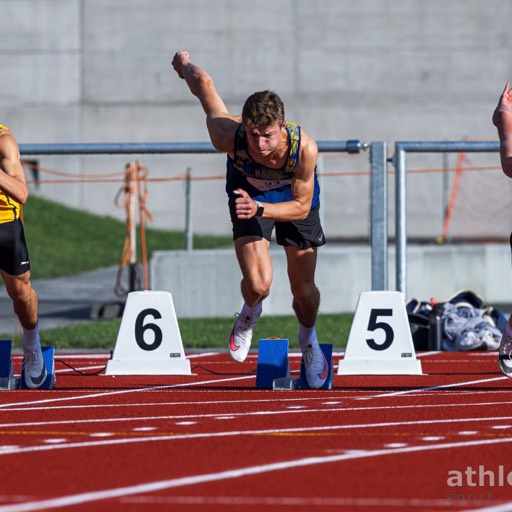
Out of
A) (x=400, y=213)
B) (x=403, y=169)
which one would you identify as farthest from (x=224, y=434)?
(x=403, y=169)

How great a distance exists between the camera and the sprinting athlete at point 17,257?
8.60 metres

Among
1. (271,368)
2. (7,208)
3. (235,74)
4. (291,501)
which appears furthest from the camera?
(235,74)

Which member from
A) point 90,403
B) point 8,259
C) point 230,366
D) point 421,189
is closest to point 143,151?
A: point 230,366

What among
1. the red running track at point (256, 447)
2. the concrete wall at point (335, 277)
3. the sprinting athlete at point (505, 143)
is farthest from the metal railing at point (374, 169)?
the concrete wall at point (335, 277)

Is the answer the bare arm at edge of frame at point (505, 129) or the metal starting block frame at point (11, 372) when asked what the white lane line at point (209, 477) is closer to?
the bare arm at edge of frame at point (505, 129)

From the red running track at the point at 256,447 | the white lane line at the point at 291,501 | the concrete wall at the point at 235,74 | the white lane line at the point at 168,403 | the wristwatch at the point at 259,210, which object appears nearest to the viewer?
the white lane line at the point at 291,501

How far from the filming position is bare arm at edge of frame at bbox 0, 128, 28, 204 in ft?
27.5

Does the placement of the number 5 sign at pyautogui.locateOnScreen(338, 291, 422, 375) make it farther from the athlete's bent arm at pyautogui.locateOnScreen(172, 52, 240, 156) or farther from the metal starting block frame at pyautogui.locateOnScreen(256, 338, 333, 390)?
the athlete's bent arm at pyautogui.locateOnScreen(172, 52, 240, 156)

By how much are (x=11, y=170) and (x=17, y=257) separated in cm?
57

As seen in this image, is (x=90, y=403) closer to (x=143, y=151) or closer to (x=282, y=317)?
(x=143, y=151)

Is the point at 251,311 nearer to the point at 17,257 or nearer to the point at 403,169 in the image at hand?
the point at 17,257

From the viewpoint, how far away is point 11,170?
859cm

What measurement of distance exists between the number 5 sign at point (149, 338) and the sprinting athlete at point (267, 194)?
1028 millimetres

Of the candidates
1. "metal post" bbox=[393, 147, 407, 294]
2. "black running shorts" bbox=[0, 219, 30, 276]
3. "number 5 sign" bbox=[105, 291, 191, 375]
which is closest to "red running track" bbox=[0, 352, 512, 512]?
"number 5 sign" bbox=[105, 291, 191, 375]
